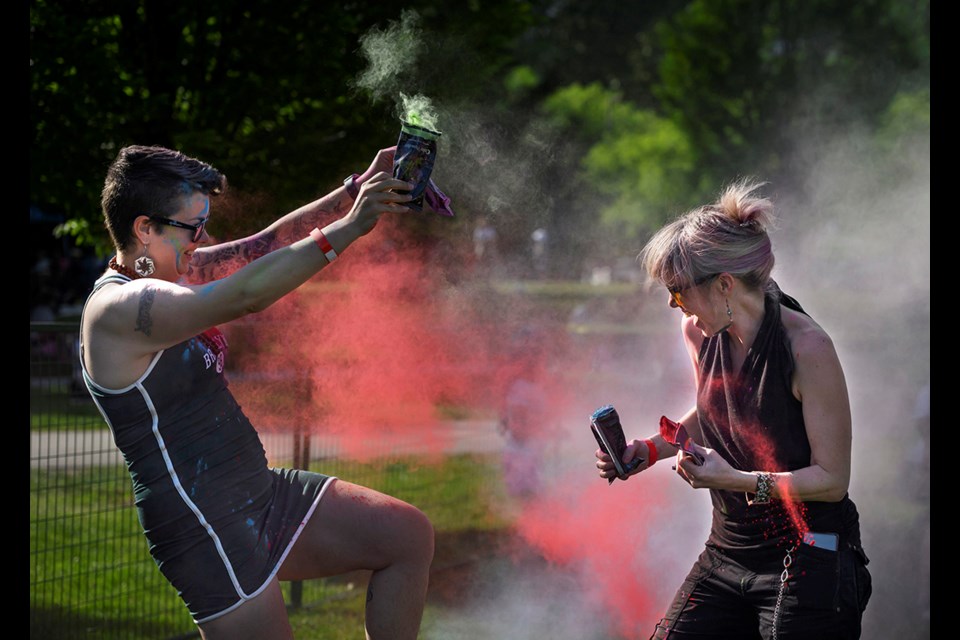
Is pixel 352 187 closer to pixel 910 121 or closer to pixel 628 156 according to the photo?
pixel 910 121

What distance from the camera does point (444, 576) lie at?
632 centimetres

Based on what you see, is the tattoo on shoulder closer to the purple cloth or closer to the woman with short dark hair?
the woman with short dark hair

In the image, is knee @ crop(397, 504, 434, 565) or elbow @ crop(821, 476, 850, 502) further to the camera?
knee @ crop(397, 504, 434, 565)

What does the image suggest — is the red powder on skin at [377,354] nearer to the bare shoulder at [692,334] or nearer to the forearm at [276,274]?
the bare shoulder at [692,334]

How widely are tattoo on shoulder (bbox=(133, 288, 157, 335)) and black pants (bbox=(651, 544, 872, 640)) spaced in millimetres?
1992

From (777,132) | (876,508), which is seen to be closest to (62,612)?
(876,508)

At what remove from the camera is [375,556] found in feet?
10.8

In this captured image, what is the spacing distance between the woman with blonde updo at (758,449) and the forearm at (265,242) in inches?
46.6

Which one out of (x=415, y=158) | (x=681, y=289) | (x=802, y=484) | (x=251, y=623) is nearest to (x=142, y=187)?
(x=415, y=158)

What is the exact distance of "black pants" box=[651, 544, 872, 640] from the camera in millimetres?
3098

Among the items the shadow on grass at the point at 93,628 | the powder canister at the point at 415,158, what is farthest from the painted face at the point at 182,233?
the shadow on grass at the point at 93,628

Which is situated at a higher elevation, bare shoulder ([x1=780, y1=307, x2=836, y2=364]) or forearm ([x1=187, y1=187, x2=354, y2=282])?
forearm ([x1=187, y1=187, x2=354, y2=282])

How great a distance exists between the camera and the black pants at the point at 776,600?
10.2ft

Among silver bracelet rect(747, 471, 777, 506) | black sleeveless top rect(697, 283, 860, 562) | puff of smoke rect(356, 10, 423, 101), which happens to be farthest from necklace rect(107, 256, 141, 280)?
puff of smoke rect(356, 10, 423, 101)
